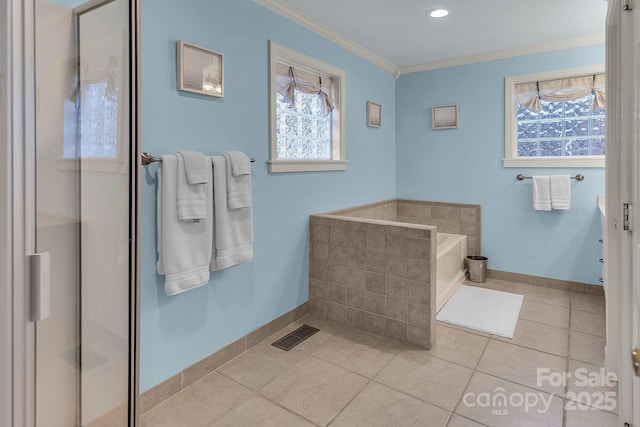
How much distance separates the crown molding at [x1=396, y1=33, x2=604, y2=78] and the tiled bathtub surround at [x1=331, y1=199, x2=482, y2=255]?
4.84 ft

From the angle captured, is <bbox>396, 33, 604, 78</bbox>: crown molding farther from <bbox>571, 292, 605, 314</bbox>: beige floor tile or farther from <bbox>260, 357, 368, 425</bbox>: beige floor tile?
<bbox>260, 357, 368, 425</bbox>: beige floor tile

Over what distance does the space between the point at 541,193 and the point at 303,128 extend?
2306mm

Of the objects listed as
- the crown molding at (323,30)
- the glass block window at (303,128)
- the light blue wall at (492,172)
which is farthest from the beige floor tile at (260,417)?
the light blue wall at (492,172)

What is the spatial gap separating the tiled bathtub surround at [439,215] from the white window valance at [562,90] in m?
1.15

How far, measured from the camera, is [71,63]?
0.94 meters

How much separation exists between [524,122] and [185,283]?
3471mm

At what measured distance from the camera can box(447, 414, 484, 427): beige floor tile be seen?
1.71 metres

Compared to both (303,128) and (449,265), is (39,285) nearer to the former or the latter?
(303,128)

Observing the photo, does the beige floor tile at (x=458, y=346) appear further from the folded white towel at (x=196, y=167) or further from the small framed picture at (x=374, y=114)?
the small framed picture at (x=374, y=114)

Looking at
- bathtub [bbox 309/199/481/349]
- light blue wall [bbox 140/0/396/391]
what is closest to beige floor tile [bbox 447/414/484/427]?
bathtub [bbox 309/199/481/349]

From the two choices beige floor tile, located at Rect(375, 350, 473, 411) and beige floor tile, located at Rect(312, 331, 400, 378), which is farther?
beige floor tile, located at Rect(312, 331, 400, 378)

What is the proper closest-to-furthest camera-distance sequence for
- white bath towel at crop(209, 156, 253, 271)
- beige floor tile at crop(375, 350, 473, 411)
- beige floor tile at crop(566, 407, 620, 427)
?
beige floor tile at crop(566, 407, 620, 427), beige floor tile at crop(375, 350, 473, 411), white bath towel at crop(209, 156, 253, 271)

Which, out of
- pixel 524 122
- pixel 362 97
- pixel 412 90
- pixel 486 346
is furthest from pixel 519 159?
pixel 486 346

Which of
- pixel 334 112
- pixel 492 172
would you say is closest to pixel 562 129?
pixel 492 172
